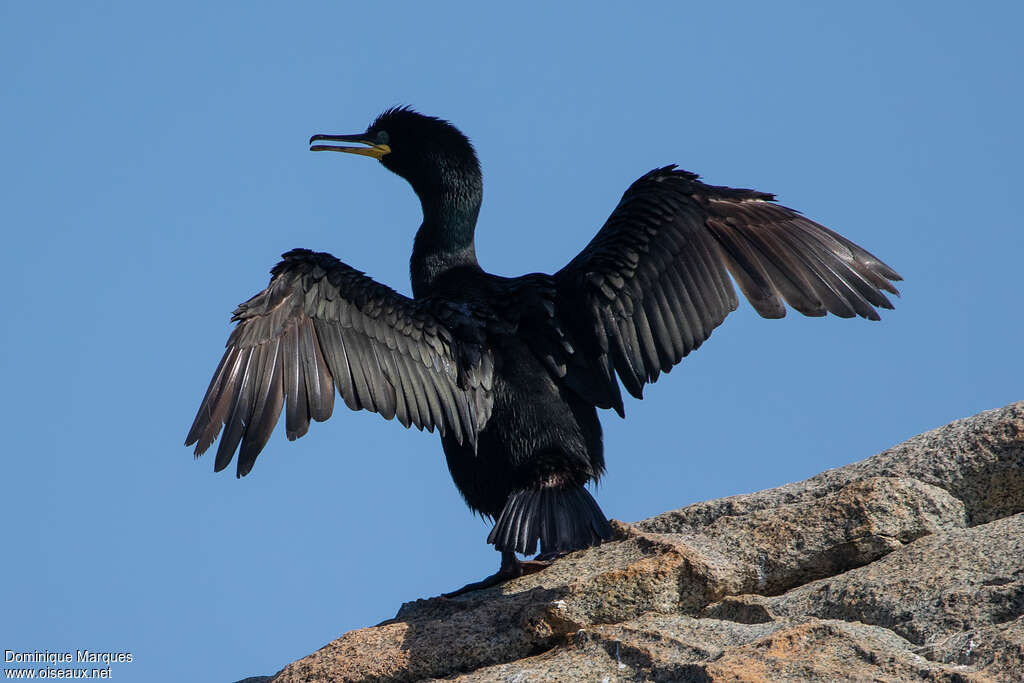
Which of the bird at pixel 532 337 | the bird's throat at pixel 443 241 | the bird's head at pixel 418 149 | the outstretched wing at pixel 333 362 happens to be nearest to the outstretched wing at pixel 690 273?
the bird at pixel 532 337

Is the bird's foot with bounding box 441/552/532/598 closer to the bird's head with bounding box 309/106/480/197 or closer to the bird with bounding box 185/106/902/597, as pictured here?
the bird with bounding box 185/106/902/597

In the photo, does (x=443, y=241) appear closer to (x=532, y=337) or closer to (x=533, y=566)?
(x=532, y=337)

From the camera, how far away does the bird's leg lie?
231 inches

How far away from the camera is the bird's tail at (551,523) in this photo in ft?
17.4

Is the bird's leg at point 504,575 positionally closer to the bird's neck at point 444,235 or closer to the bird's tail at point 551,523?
the bird's tail at point 551,523

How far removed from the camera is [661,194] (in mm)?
6582

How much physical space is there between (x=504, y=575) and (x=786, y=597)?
1.47m

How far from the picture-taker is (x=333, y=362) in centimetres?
571

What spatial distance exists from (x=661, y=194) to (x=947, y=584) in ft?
9.23

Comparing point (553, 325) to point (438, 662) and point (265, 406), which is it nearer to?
point (265, 406)

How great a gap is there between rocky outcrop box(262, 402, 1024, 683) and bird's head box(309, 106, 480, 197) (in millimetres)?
2596

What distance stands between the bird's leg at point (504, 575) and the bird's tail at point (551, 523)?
365 mm

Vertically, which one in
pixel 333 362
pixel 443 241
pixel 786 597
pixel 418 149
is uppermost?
pixel 418 149

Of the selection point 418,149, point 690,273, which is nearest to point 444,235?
point 418,149
